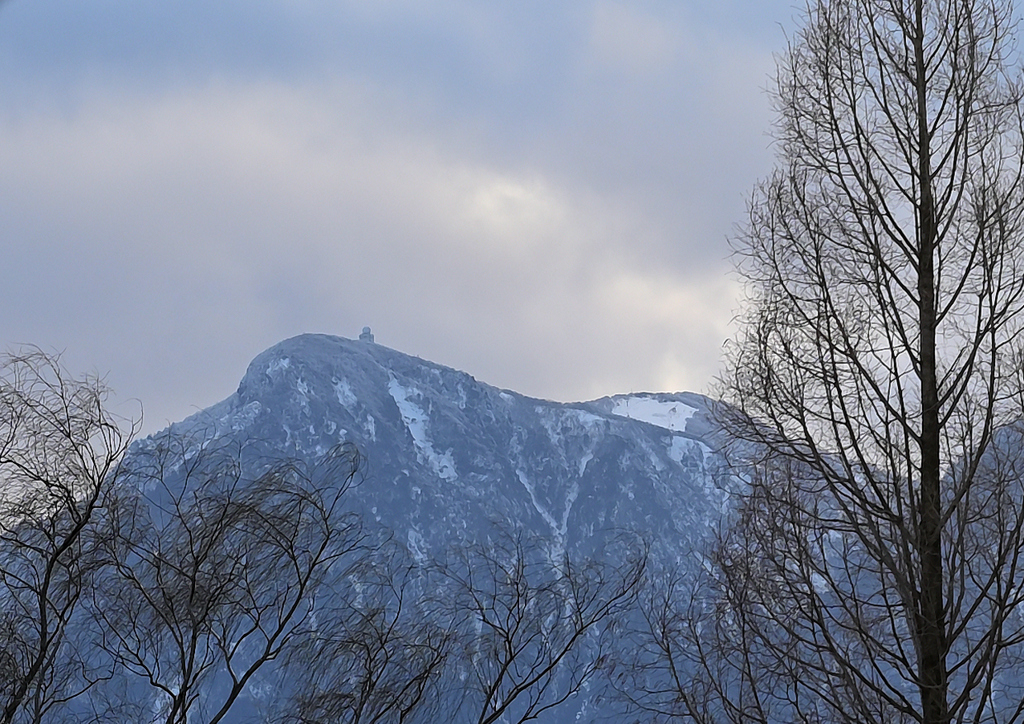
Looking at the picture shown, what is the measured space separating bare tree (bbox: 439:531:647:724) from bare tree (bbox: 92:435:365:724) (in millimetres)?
1677

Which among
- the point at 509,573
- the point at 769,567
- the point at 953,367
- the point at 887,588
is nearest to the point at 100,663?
the point at 509,573

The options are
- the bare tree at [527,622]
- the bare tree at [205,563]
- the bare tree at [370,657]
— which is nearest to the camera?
the bare tree at [205,563]

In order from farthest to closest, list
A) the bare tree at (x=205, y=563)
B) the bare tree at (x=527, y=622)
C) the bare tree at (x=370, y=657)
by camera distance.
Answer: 1. the bare tree at (x=527, y=622)
2. the bare tree at (x=370, y=657)
3. the bare tree at (x=205, y=563)

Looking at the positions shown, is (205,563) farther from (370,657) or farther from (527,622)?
(527,622)

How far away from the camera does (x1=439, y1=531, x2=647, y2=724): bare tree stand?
11953mm

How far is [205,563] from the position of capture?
10.8 m

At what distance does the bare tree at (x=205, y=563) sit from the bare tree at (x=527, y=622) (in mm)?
1677

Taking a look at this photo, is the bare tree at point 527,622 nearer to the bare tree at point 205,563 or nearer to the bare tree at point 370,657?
the bare tree at point 370,657

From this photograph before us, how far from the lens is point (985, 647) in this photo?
7602 millimetres

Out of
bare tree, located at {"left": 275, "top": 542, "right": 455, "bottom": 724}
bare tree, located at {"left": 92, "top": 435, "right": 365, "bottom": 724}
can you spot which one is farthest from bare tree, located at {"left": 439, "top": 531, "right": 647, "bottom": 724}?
bare tree, located at {"left": 92, "top": 435, "right": 365, "bottom": 724}

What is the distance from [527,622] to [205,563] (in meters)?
3.63

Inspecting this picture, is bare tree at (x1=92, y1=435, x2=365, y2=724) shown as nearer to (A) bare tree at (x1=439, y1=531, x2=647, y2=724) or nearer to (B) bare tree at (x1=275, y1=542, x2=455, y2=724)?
(B) bare tree at (x1=275, y1=542, x2=455, y2=724)

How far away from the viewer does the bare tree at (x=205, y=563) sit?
412 inches

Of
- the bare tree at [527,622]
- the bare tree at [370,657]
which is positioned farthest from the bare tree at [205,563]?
the bare tree at [527,622]
